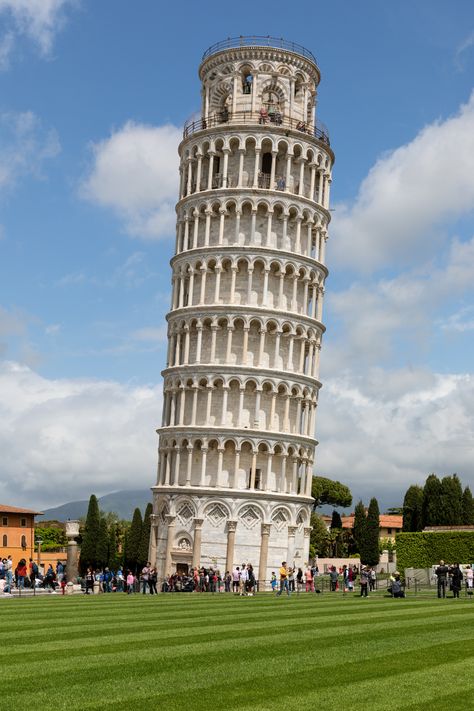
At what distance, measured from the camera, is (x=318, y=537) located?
124062 mm

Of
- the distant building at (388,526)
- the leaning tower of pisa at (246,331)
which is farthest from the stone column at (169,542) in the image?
the distant building at (388,526)

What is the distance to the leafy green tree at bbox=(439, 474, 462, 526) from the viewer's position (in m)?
108

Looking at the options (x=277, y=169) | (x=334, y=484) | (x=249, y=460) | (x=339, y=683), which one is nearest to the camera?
(x=339, y=683)

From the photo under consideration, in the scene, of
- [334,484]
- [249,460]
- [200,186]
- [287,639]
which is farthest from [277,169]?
[334,484]

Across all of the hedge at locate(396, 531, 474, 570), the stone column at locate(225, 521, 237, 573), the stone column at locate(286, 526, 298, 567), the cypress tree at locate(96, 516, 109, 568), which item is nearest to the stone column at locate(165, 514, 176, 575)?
the stone column at locate(225, 521, 237, 573)

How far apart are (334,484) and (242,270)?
72534mm

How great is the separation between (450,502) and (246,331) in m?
46.0

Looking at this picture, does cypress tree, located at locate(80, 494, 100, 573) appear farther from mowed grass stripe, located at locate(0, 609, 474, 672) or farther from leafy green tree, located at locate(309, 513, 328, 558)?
mowed grass stripe, located at locate(0, 609, 474, 672)

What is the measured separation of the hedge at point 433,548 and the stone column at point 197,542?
19.6 meters

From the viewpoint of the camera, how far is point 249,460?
7306 cm

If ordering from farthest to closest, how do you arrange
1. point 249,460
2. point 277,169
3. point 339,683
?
point 277,169 < point 249,460 < point 339,683

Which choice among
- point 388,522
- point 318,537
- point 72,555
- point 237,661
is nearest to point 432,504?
point 318,537

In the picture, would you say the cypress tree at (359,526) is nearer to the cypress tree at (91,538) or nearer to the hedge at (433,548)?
the cypress tree at (91,538)

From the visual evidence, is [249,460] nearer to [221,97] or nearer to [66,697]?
[221,97]
